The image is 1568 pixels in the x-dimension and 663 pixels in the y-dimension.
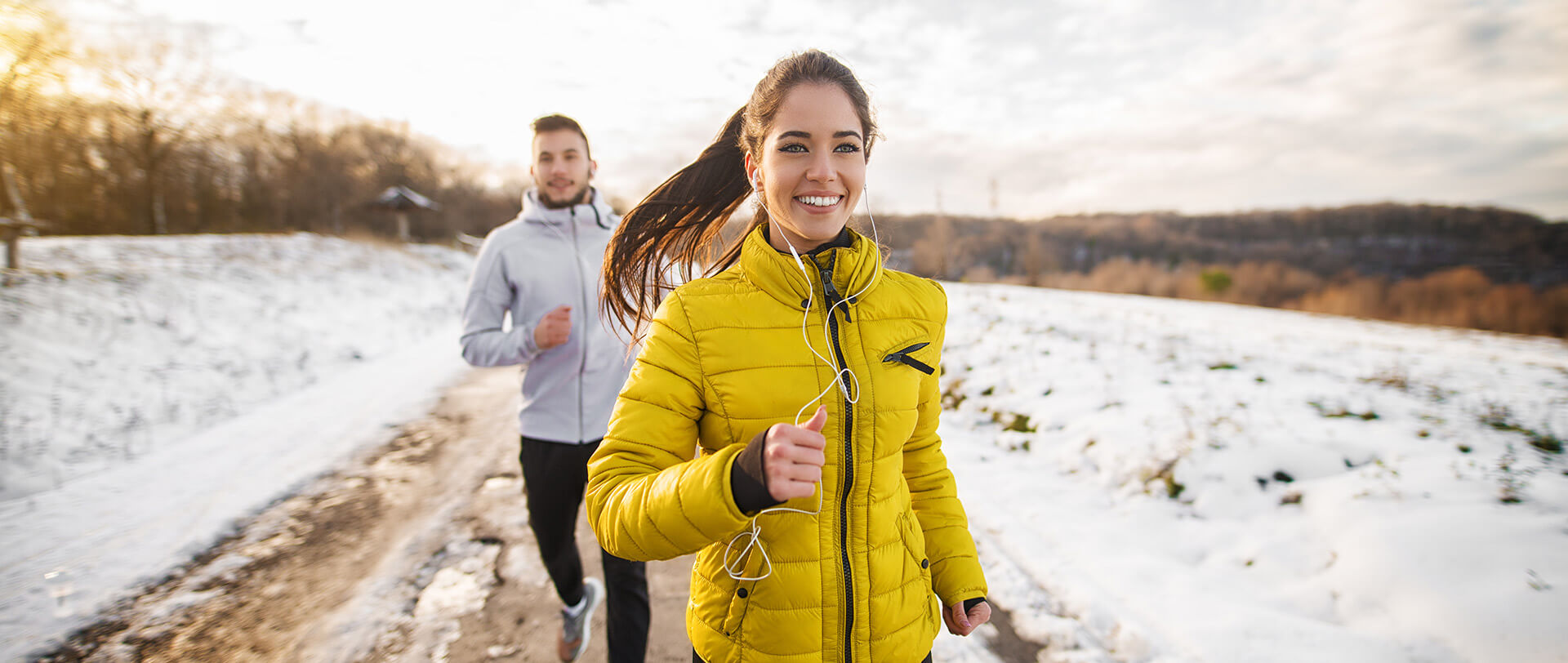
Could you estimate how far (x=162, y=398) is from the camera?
21.2 feet

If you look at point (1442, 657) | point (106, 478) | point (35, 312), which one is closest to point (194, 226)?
point (35, 312)

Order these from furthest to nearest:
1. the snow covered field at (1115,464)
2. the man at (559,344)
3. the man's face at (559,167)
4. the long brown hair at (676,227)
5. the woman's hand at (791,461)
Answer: the snow covered field at (1115,464) < the man's face at (559,167) < the man at (559,344) < the long brown hair at (676,227) < the woman's hand at (791,461)

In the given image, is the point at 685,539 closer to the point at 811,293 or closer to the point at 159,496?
the point at 811,293

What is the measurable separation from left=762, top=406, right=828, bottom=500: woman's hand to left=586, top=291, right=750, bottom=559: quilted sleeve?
84mm

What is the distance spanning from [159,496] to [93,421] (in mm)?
2749

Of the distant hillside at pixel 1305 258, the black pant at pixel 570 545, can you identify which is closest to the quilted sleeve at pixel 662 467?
the distant hillside at pixel 1305 258

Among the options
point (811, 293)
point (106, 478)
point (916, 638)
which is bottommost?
point (106, 478)

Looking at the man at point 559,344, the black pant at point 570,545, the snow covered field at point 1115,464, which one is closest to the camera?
the black pant at point 570,545

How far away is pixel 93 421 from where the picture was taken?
5.60 metres

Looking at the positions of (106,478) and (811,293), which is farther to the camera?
(106,478)

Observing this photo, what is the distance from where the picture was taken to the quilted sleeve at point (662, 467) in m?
0.96

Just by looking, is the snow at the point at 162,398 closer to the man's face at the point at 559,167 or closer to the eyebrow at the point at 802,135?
the man's face at the point at 559,167

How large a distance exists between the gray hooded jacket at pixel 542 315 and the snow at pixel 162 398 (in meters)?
2.51

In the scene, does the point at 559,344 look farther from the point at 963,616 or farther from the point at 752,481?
the point at 963,616
